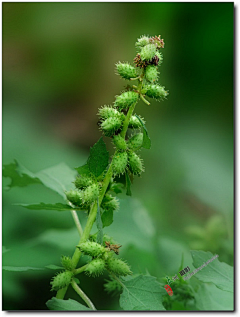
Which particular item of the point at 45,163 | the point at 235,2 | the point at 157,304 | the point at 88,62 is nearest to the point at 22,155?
the point at 45,163

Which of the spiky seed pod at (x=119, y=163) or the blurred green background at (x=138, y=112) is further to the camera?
the blurred green background at (x=138, y=112)

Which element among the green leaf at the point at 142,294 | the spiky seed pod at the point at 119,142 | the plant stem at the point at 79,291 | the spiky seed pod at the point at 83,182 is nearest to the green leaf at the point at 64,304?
the plant stem at the point at 79,291

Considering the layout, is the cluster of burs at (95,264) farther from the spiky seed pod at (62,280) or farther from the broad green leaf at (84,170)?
the broad green leaf at (84,170)

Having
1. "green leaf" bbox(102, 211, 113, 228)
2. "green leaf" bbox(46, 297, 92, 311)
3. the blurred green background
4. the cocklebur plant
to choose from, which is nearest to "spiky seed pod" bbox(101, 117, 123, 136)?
the cocklebur plant

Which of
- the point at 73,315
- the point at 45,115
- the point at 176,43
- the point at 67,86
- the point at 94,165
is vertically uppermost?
the point at 176,43

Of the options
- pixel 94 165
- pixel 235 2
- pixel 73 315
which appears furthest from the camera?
pixel 235 2

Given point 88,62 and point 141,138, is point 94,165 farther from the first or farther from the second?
point 88,62
